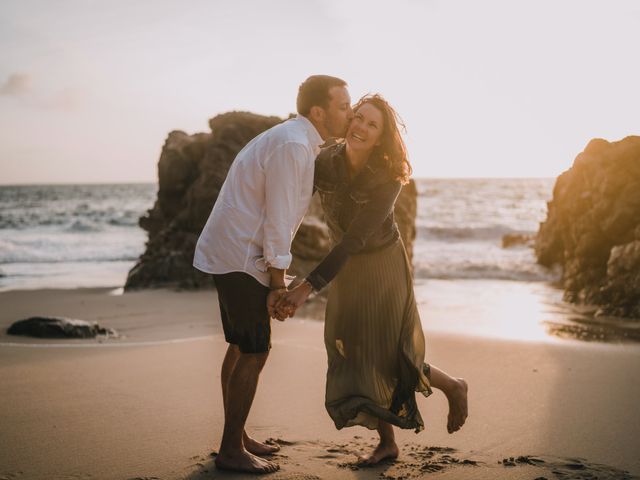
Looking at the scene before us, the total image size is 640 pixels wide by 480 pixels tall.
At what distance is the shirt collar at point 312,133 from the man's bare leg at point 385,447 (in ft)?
5.19

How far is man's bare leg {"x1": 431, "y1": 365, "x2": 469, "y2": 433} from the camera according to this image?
3922 mm

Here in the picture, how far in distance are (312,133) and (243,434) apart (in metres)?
1.74

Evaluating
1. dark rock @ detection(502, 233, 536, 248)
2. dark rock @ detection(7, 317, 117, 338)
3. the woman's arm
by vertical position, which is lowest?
dark rock @ detection(7, 317, 117, 338)

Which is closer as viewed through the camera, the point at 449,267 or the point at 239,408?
the point at 239,408

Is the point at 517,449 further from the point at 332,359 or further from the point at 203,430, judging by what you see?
the point at 203,430

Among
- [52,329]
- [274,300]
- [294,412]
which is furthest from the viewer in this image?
[52,329]

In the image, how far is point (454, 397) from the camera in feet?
12.9

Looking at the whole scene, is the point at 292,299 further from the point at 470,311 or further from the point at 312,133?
the point at 470,311

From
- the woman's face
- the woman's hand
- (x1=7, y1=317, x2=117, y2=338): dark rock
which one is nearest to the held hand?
the woman's hand

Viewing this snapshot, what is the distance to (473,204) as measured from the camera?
51.0 meters

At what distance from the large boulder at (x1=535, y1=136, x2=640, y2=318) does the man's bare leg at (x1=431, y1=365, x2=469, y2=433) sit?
578 cm

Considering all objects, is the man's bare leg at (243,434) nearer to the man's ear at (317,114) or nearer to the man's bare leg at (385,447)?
the man's bare leg at (385,447)

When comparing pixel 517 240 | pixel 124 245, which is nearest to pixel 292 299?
pixel 517 240

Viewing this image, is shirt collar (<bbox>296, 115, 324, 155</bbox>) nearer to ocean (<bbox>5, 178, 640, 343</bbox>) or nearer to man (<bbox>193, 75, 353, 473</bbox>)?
man (<bbox>193, 75, 353, 473</bbox>)
